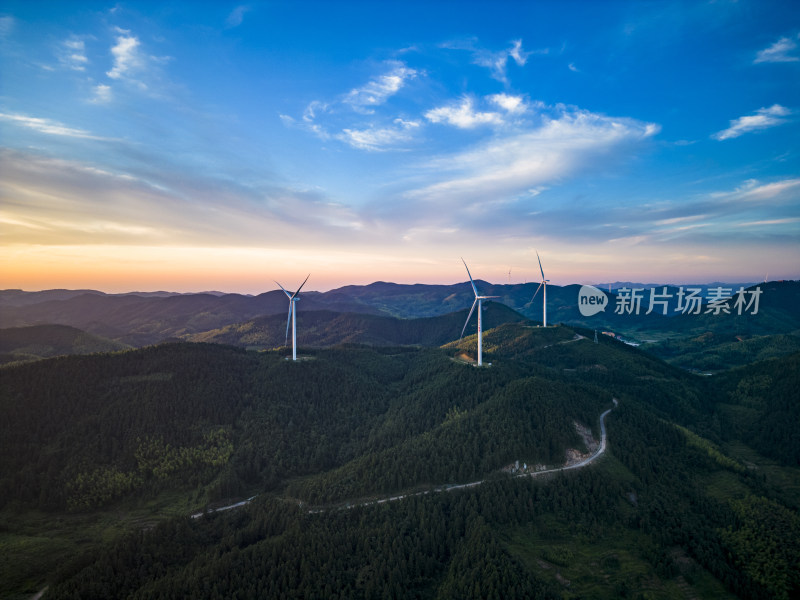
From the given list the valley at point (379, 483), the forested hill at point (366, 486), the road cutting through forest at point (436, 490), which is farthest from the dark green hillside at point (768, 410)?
the road cutting through forest at point (436, 490)

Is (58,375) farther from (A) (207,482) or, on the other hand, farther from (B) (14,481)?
(A) (207,482)

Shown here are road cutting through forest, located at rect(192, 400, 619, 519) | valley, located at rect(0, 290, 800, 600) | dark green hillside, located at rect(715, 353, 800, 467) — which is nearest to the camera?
valley, located at rect(0, 290, 800, 600)

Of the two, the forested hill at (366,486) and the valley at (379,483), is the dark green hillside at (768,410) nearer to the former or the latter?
the valley at (379,483)

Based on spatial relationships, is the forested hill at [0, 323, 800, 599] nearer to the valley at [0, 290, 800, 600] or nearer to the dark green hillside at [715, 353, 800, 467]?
the valley at [0, 290, 800, 600]

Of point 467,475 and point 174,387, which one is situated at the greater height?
point 174,387

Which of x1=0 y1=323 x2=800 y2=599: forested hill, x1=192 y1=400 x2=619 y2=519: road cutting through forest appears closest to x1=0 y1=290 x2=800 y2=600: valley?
x1=0 y1=323 x2=800 y2=599: forested hill

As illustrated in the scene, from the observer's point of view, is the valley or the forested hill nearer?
the forested hill

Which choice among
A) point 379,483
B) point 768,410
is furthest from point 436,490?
point 768,410

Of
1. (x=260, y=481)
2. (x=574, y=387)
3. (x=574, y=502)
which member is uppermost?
(x=574, y=387)

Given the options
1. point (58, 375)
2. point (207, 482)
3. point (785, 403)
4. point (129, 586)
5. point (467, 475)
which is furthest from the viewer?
point (785, 403)

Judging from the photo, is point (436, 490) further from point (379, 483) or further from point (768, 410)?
point (768, 410)

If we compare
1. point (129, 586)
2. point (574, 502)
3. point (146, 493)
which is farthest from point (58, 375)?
point (574, 502)
